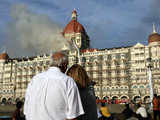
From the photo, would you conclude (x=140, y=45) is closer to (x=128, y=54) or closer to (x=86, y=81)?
(x=128, y=54)

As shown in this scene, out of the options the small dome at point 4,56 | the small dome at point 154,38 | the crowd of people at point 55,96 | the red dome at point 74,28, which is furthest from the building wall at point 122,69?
the crowd of people at point 55,96

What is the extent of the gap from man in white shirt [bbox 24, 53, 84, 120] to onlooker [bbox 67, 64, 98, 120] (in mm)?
442

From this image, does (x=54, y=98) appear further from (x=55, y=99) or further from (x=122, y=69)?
(x=122, y=69)

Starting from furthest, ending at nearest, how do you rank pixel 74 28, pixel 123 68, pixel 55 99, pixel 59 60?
pixel 74 28, pixel 123 68, pixel 59 60, pixel 55 99

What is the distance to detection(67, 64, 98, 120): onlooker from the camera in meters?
3.47

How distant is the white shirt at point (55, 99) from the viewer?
9.16 feet

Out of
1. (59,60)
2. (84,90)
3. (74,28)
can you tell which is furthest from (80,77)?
(74,28)

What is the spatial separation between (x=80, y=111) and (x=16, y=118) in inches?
237

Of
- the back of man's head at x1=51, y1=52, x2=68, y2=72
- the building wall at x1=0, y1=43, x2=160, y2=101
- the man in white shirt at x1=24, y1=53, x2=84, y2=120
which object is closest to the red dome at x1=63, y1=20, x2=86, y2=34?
the building wall at x1=0, y1=43, x2=160, y2=101

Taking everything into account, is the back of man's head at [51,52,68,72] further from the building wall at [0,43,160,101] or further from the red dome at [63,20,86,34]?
the red dome at [63,20,86,34]

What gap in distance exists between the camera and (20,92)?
210 feet

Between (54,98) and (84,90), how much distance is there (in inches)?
31.9

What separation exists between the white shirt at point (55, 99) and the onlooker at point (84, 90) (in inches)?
19.9

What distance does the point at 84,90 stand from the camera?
3.54 m
